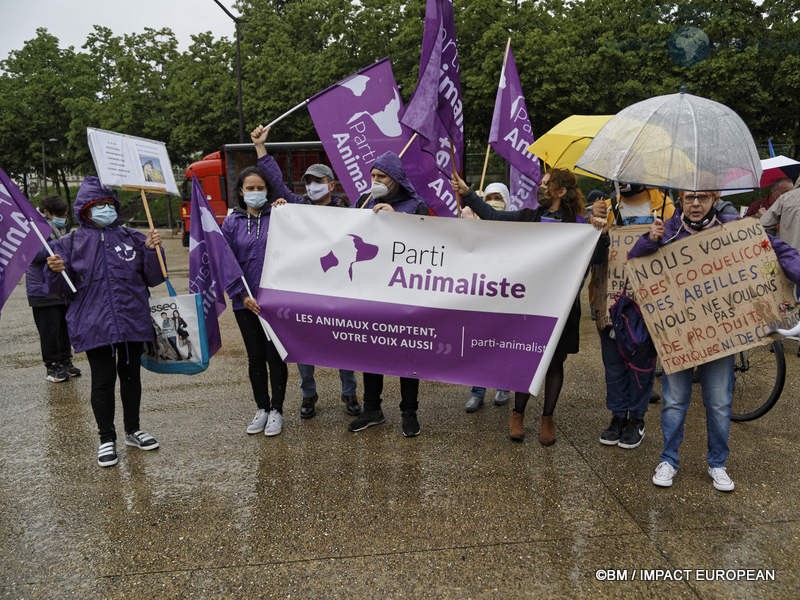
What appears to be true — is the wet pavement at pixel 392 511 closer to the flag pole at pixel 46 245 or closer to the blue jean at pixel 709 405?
the blue jean at pixel 709 405

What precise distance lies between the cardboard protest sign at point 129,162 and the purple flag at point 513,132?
7.40 ft

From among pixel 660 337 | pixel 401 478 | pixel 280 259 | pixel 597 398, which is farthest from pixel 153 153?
pixel 597 398

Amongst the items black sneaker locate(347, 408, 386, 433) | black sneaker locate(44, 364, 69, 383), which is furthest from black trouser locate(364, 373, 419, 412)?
black sneaker locate(44, 364, 69, 383)

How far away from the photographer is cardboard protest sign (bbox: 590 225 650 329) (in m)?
3.80

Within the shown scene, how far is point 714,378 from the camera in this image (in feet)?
11.2

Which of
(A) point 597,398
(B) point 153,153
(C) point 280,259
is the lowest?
(A) point 597,398

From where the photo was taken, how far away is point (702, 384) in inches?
137

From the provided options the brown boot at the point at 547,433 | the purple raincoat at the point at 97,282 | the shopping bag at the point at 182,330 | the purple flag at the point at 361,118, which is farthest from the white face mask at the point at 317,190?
the brown boot at the point at 547,433

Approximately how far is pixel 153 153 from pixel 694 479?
3982mm

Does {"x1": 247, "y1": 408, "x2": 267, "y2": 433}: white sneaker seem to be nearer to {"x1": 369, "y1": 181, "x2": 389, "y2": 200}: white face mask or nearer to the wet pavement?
the wet pavement

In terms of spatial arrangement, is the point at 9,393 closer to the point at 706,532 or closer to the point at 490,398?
the point at 490,398

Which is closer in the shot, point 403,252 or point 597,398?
point 403,252

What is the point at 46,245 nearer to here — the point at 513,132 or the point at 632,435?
the point at 513,132

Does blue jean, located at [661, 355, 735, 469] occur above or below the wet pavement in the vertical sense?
above
